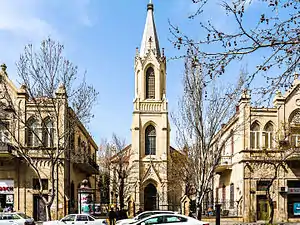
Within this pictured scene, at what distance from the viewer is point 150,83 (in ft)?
202

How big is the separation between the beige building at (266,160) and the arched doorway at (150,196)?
13759 mm

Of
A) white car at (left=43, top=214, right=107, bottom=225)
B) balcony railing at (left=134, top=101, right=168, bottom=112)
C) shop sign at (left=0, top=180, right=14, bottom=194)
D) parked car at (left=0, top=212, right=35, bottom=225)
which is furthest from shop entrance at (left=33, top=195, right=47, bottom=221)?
balcony railing at (left=134, top=101, right=168, bottom=112)

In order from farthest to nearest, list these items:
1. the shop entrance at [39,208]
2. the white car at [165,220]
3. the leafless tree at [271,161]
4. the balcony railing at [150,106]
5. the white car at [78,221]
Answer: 1. the balcony railing at [150,106]
2. the leafless tree at [271,161]
3. the shop entrance at [39,208]
4. the white car at [78,221]
5. the white car at [165,220]

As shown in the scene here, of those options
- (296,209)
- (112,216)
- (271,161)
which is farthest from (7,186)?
(296,209)

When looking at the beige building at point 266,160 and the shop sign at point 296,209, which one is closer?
the beige building at point 266,160

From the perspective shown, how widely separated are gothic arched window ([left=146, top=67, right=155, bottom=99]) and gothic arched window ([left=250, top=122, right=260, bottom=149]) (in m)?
19.0

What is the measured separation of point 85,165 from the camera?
4791 centimetres

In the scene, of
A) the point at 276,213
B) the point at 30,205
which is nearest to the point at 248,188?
the point at 276,213

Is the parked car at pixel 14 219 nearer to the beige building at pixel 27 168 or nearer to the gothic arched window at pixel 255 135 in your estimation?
the beige building at pixel 27 168

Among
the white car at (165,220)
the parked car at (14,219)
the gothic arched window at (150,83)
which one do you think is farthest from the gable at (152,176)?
the white car at (165,220)

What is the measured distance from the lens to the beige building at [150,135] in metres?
57.0

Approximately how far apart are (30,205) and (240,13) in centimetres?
3459

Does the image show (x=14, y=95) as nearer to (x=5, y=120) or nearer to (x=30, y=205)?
(x=5, y=120)

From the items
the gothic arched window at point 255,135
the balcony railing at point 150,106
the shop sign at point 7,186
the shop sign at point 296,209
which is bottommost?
the shop sign at point 296,209
